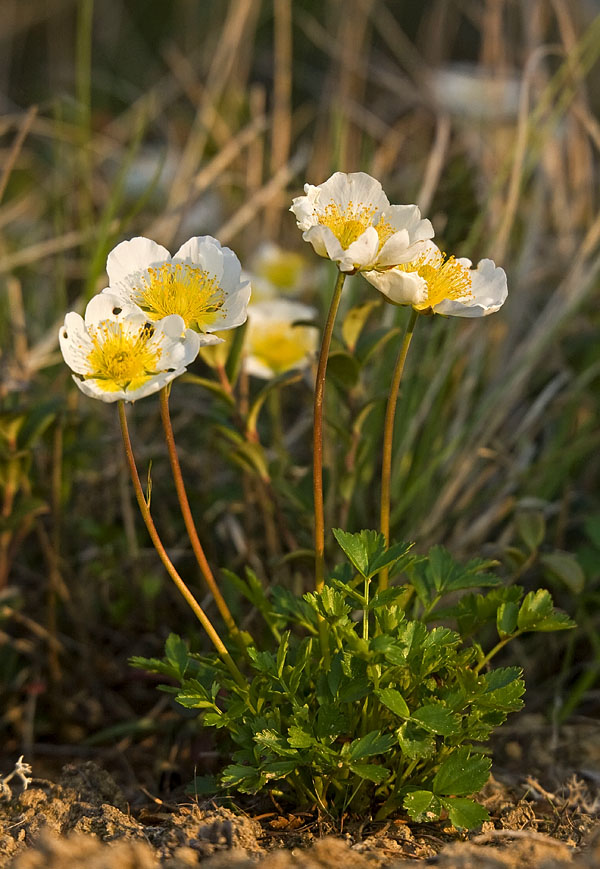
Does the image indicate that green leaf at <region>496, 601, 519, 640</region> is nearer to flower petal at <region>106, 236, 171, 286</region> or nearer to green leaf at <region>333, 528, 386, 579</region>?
green leaf at <region>333, 528, 386, 579</region>


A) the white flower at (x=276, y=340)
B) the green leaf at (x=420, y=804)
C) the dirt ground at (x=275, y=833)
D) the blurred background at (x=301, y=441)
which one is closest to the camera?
the dirt ground at (x=275, y=833)

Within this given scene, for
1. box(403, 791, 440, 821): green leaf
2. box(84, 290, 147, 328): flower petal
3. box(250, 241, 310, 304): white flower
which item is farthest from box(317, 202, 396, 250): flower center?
box(250, 241, 310, 304): white flower

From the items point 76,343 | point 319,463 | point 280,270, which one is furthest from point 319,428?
point 280,270

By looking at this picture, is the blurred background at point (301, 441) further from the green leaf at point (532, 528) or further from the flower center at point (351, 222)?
the flower center at point (351, 222)

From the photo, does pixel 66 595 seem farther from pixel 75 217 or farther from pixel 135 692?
pixel 75 217

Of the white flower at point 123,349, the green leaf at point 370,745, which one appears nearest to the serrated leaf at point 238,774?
the green leaf at point 370,745
